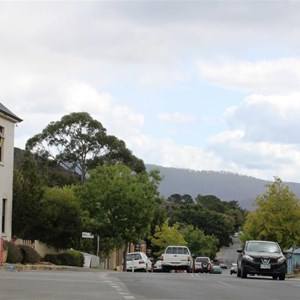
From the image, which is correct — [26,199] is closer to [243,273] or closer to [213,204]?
[243,273]

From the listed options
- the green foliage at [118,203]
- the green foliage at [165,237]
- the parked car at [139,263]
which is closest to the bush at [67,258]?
the parked car at [139,263]

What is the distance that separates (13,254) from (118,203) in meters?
19.1

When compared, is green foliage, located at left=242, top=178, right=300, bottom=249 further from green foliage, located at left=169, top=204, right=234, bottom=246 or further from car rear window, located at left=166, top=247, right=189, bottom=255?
green foliage, located at left=169, top=204, right=234, bottom=246

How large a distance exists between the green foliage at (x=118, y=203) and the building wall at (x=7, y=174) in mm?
13351

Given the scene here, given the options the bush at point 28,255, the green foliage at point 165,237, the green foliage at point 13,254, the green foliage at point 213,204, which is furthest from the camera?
the green foliage at point 213,204

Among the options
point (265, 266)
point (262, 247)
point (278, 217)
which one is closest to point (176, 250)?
point (278, 217)

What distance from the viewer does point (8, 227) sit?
→ 40.8m

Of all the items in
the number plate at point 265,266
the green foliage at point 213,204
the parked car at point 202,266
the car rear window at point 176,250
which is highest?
the green foliage at point 213,204

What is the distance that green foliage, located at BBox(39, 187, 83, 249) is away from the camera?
1781 inches

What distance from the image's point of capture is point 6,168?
1585 inches

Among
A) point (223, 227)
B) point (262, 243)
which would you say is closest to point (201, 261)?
point (262, 243)

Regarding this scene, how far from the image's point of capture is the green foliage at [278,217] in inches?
2248

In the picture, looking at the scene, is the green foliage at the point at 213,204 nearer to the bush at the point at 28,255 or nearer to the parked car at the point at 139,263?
the parked car at the point at 139,263

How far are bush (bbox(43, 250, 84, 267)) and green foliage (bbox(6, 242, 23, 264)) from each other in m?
8.20
